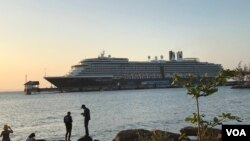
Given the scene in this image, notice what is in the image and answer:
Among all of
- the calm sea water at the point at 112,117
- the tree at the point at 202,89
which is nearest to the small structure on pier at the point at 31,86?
the calm sea water at the point at 112,117

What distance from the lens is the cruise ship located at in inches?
5531

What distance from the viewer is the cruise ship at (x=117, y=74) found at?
140500 millimetres

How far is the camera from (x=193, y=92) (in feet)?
24.8

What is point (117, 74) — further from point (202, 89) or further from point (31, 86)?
point (202, 89)

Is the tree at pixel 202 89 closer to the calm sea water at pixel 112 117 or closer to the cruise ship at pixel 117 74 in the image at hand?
the calm sea water at pixel 112 117

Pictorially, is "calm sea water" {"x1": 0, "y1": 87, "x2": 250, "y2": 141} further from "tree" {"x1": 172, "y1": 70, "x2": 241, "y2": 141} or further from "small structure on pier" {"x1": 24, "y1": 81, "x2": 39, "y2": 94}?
"small structure on pier" {"x1": 24, "y1": 81, "x2": 39, "y2": 94}

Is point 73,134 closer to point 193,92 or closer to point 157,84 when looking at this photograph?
point 193,92

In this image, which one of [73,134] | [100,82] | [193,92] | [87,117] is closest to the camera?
[193,92]

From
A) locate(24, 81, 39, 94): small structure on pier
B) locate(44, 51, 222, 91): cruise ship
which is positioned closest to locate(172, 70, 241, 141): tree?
locate(44, 51, 222, 91): cruise ship

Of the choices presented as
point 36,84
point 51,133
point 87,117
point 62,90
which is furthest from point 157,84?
point 87,117

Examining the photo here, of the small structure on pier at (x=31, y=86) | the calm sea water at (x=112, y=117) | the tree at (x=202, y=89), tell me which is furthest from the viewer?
the small structure on pier at (x=31, y=86)

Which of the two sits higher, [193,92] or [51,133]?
[193,92]

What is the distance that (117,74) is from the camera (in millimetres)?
146625

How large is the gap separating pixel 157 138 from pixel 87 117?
866 centimetres
